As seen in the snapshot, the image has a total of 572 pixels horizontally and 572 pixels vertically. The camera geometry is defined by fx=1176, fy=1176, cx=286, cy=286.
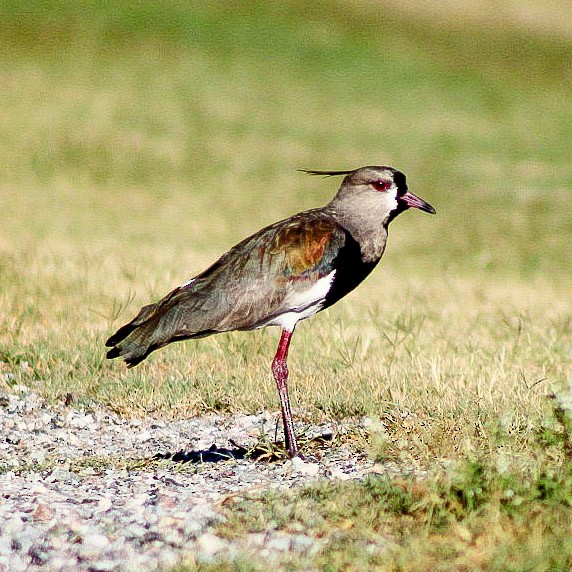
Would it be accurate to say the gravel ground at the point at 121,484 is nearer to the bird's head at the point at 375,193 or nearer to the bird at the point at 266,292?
the bird at the point at 266,292

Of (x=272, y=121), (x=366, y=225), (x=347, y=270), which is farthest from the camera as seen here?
(x=272, y=121)

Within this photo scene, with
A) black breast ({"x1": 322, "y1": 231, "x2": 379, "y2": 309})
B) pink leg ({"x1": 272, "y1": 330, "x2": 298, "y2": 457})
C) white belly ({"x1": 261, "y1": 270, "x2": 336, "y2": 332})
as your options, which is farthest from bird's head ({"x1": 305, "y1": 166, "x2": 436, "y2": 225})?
pink leg ({"x1": 272, "y1": 330, "x2": 298, "y2": 457})

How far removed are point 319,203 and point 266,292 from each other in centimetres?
1305

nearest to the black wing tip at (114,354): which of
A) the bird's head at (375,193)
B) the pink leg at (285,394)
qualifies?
the pink leg at (285,394)

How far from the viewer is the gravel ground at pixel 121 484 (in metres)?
4.45

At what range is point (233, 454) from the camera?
6082mm

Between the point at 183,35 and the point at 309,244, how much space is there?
2170 centimetres

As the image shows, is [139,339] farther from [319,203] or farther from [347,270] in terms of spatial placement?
[319,203]

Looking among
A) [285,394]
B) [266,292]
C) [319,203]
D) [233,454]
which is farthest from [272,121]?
[233,454]

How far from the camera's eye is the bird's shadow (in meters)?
5.93

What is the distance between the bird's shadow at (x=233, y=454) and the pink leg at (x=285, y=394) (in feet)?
0.19

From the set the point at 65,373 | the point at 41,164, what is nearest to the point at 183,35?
the point at 41,164

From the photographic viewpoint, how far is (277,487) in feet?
17.0

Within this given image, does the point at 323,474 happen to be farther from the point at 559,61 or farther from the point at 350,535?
the point at 559,61
